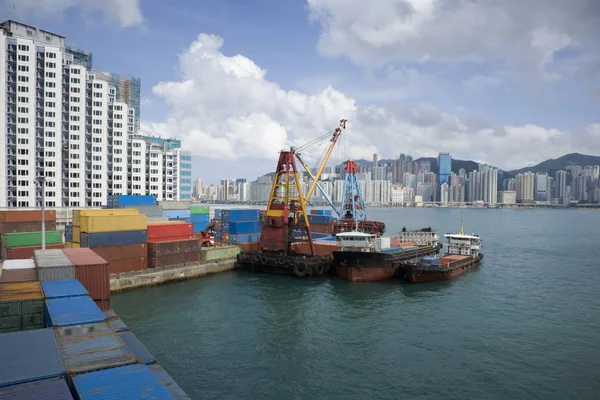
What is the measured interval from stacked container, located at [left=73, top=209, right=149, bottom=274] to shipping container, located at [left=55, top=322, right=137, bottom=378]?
1832cm

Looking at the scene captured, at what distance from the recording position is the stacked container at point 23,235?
32031mm

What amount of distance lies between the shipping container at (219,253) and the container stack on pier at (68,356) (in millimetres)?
22828

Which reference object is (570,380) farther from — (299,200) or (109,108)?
(109,108)

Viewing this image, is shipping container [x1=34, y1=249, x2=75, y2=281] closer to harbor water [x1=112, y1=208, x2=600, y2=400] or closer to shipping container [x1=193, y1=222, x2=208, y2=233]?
harbor water [x1=112, y1=208, x2=600, y2=400]

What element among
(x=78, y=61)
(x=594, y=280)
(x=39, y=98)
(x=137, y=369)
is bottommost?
(x=594, y=280)

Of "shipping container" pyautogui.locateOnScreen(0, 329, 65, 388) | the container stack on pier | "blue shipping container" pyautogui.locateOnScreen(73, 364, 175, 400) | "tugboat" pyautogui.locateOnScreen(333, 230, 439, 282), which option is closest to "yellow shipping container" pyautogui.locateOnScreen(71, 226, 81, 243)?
the container stack on pier

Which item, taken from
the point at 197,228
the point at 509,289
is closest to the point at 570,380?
the point at 509,289

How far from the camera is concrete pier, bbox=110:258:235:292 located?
2941 centimetres

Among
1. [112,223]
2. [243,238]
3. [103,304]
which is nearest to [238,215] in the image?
[243,238]

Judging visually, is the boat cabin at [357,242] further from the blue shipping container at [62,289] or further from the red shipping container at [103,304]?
the blue shipping container at [62,289]

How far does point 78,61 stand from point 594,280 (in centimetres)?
8377

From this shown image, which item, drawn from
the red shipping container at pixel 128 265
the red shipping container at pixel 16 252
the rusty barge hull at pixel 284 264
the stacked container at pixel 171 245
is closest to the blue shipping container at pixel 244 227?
the rusty barge hull at pixel 284 264

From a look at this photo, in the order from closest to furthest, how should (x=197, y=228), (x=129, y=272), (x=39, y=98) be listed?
(x=129, y=272) < (x=197, y=228) < (x=39, y=98)

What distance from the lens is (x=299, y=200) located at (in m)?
40.2
